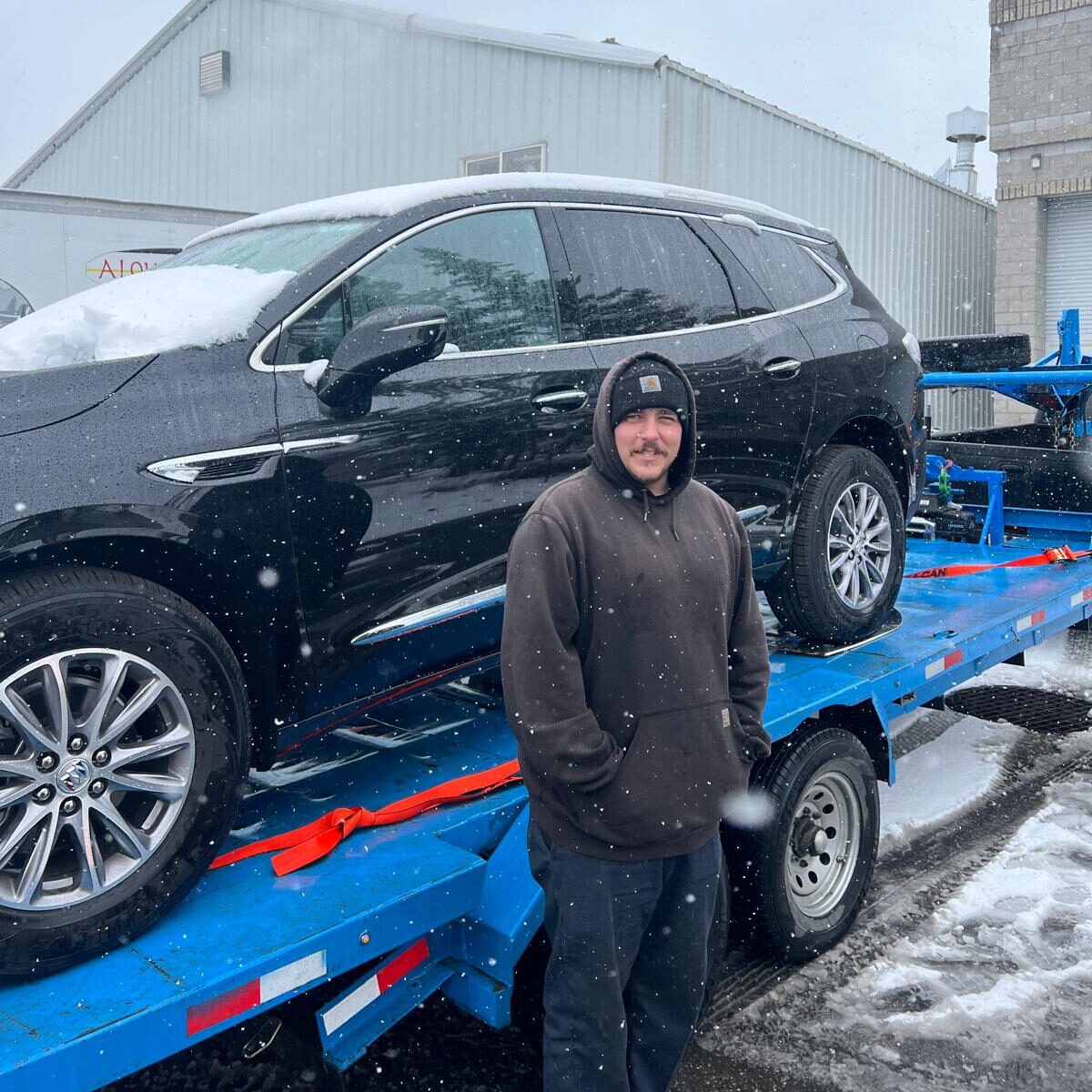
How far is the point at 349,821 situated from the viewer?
114 inches

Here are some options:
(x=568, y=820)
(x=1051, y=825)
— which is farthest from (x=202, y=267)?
(x=1051, y=825)

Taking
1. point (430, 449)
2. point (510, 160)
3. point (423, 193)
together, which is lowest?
point (430, 449)

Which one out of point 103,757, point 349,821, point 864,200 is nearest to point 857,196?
point 864,200

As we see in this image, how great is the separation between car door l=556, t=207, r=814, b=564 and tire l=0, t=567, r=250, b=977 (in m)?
1.57

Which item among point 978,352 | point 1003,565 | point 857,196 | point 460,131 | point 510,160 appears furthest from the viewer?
point 857,196

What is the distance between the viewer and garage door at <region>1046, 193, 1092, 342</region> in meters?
15.5

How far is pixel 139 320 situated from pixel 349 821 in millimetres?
1340

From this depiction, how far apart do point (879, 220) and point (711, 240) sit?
38.1 feet

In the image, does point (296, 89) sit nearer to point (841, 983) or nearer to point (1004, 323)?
point (1004, 323)

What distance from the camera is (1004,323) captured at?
16.1 meters

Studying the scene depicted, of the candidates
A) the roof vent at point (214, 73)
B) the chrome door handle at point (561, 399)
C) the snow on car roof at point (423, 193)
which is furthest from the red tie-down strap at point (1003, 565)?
the roof vent at point (214, 73)

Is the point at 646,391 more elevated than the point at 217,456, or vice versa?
the point at 646,391

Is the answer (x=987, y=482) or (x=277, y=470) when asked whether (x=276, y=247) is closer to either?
(x=277, y=470)

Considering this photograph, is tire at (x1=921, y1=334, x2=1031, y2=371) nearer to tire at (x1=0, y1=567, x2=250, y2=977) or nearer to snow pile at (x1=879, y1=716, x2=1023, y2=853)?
snow pile at (x1=879, y1=716, x2=1023, y2=853)
